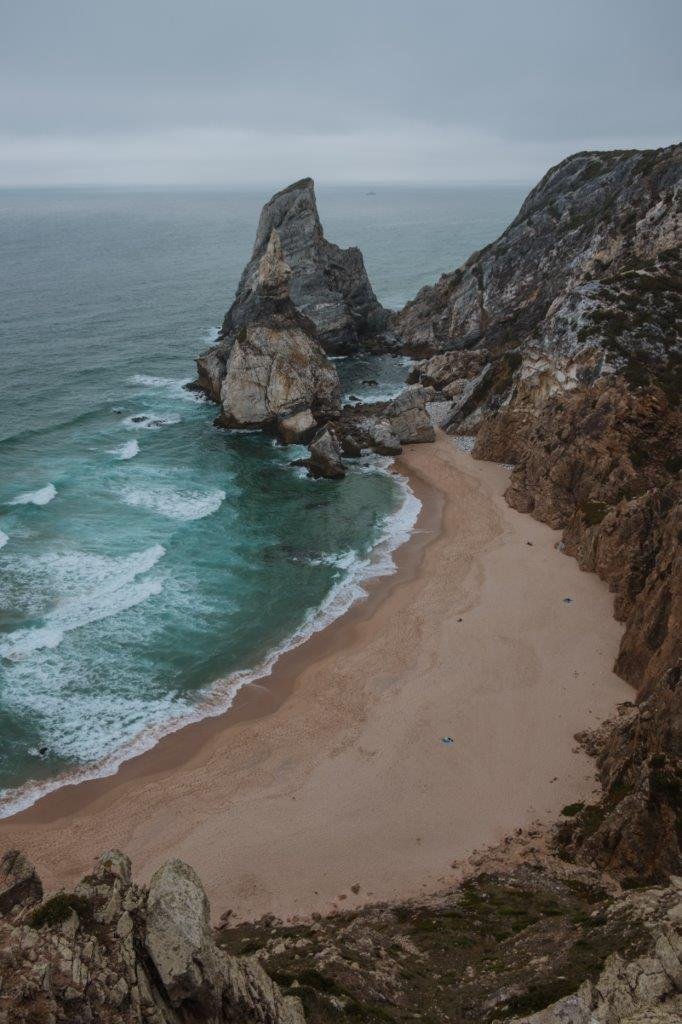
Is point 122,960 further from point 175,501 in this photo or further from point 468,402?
point 468,402

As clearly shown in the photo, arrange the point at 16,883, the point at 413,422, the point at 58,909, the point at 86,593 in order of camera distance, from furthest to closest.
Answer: the point at 413,422, the point at 86,593, the point at 16,883, the point at 58,909

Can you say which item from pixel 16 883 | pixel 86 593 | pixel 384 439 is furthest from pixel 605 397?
pixel 16 883

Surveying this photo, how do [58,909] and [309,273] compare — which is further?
[309,273]

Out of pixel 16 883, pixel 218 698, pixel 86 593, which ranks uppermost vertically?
pixel 16 883

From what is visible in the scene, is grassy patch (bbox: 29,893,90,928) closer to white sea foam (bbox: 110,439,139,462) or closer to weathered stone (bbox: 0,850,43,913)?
weathered stone (bbox: 0,850,43,913)

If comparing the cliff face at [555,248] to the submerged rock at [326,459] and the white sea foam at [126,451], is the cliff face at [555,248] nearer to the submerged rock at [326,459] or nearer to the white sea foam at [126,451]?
the submerged rock at [326,459]

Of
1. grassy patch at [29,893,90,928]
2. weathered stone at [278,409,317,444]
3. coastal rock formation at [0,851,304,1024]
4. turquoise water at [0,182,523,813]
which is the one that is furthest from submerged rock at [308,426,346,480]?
grassy patch at [29,893,90,928]

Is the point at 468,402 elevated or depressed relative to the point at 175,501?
elevated
